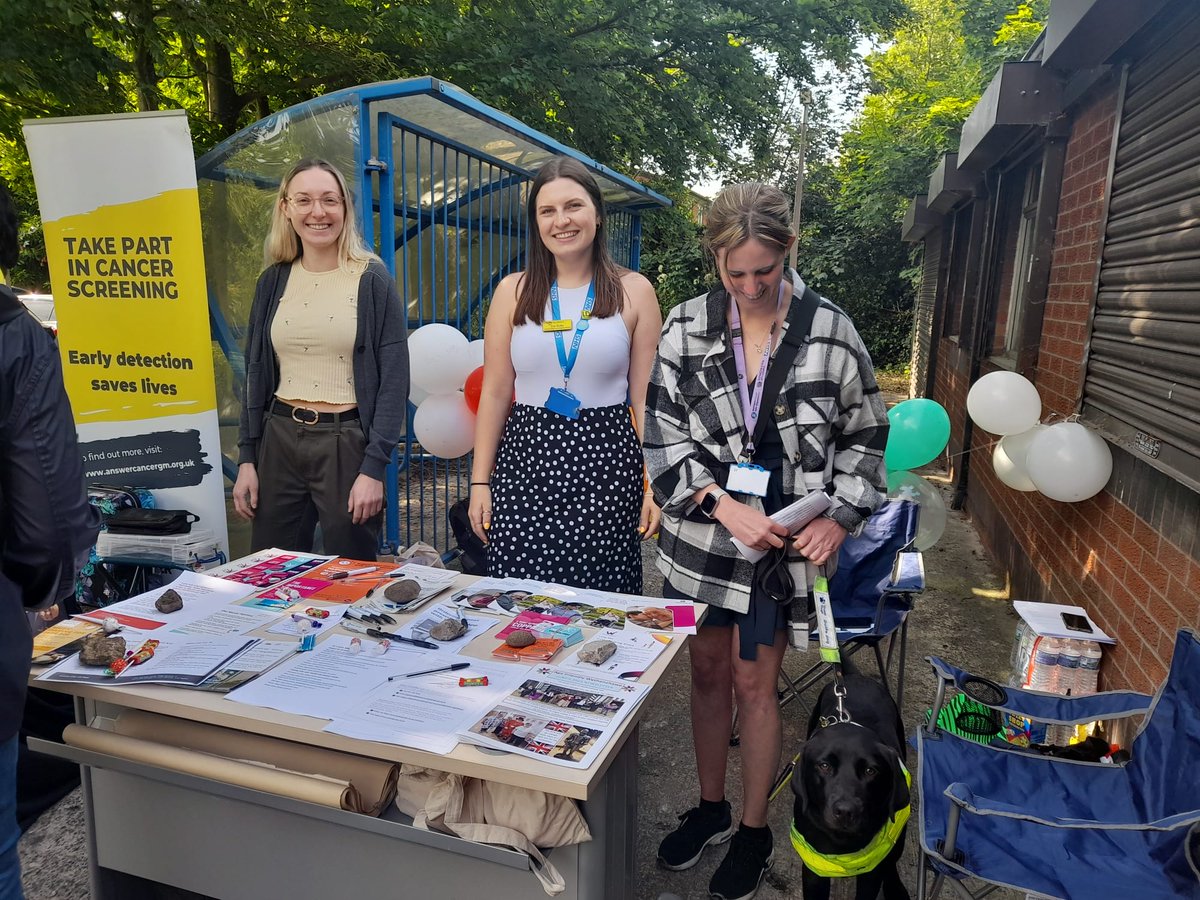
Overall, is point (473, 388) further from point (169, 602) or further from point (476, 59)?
point (476, 59)

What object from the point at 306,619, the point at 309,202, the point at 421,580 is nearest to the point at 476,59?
the point at 309,202

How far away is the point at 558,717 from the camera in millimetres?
1478

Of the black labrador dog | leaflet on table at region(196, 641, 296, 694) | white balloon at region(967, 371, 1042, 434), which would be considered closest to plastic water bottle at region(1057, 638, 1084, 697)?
white balloon at region(967, 371, 1042, 434)

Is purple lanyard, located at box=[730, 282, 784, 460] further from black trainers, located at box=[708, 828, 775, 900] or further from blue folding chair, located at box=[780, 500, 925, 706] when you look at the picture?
blue folding chair, located at box=[780, 500, 925, 706]

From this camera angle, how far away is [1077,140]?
4000mm

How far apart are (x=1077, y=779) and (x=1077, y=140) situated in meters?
3.34

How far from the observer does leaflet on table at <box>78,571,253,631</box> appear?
6.24 ft

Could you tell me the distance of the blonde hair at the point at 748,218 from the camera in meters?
1.78

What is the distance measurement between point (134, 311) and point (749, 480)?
315 centimetres

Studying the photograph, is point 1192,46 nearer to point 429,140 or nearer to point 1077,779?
point 1077,779

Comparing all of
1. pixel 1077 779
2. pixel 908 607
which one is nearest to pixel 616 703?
pixel 1077 779

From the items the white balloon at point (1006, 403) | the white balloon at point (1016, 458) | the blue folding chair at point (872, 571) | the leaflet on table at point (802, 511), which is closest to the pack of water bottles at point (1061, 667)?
the blue folding chair at point (872, 571)

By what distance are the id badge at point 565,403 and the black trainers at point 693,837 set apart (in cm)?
123

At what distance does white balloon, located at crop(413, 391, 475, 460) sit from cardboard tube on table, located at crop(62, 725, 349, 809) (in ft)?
7.32
